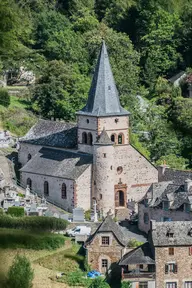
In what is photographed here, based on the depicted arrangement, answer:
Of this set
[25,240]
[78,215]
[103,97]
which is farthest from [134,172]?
[25,240]

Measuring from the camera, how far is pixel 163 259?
3058cm

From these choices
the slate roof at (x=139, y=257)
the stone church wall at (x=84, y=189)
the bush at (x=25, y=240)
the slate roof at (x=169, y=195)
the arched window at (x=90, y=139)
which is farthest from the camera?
the arched window at (x=90, y=139)

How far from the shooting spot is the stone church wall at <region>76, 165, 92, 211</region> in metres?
37.2

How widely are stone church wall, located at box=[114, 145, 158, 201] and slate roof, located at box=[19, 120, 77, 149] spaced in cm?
220

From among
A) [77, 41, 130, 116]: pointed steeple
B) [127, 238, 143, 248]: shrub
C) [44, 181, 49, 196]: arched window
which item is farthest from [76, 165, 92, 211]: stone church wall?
[127, 238, 143, 248]: shrub

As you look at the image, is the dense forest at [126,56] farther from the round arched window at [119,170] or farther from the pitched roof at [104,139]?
the pitched roof at [104,139]

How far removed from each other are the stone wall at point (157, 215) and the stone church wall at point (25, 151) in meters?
7.36

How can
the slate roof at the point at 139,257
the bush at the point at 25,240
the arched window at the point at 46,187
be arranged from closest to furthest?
the bush at the point at 25,240 → the slate roof at the point at 139,257 → the arched window at the point at 46,187

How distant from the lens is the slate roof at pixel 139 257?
30.1 m

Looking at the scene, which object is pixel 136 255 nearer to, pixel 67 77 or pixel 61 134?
pixel 61 134

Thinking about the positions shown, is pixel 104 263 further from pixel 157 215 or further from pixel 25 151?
pixel 25 151

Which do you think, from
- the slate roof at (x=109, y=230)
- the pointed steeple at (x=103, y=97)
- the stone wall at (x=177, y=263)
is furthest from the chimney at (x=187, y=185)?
the pointed steeple at (x=103, y=97)

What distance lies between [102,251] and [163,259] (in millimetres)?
2372

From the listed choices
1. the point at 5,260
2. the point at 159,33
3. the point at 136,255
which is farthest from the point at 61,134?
the point at 5,260
